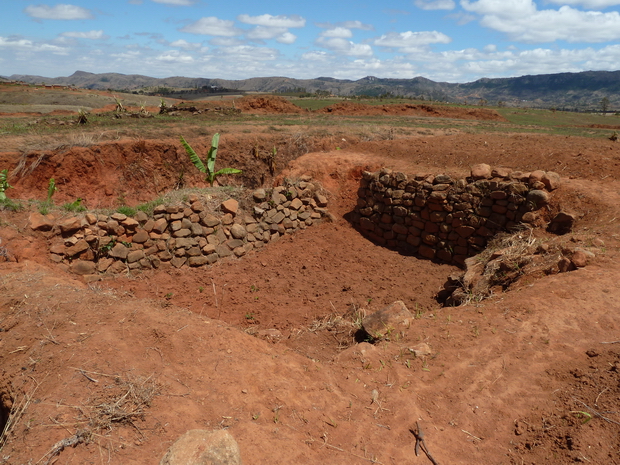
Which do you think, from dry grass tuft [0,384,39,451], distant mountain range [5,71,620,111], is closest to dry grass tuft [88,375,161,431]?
dry grass tuft [0,384,39,451]

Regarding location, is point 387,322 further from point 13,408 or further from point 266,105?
point 266,105

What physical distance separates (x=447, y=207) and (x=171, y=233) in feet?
20.4

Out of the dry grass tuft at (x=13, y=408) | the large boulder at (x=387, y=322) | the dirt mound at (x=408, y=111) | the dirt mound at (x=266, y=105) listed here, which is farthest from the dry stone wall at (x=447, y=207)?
the dirt mound at (x=266, y=105)

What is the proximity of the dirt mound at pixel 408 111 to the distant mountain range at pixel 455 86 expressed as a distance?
2994 inches

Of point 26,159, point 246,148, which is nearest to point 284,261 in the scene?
point 246,148

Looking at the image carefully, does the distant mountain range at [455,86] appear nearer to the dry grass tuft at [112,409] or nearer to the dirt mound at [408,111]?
the dirt mound at [408,111]

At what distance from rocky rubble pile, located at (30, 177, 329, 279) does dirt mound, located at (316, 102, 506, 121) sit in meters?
21.0

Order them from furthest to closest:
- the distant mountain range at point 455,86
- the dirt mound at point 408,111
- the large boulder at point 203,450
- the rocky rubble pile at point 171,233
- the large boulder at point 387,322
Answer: the distant mountain range at point 455,86 → the dirt mound at point 408,111 → the rocky rubble pile at point 171,233 → the large boulder at point 387,322 → the large boulder at point 203,450

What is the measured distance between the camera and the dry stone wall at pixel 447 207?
7.57 metres

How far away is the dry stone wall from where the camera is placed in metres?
7.57

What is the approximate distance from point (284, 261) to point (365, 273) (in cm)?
190

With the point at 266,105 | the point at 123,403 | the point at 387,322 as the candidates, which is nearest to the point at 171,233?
the point at 387,322

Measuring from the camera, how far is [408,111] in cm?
3014

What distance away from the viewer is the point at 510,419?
3.39m
